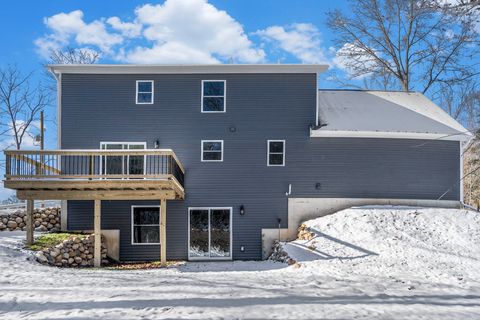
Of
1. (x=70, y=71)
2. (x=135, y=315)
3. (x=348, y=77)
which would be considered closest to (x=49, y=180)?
(x=70, y=71)

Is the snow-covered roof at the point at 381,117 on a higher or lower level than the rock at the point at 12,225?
higher

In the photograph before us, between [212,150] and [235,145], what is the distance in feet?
2.82

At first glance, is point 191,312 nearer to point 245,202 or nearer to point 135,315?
point 135,315

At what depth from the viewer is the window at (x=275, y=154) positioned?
1371 centimetres

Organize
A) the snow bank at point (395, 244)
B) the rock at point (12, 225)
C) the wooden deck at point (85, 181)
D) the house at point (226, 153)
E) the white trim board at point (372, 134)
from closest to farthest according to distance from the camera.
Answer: the snow bank at point (395, 244), the wooden deck at point (85, 181), the rock at point (12, 225), the house at point (226, 153), the white trim board at point (372, 134)

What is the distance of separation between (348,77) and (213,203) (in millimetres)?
14167

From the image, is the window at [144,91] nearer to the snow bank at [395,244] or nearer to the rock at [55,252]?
the rock at [55,252]

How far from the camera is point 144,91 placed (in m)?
13.8

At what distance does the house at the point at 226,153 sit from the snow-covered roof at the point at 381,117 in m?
0.10

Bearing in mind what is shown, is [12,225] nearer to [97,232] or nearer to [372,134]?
[97,232]

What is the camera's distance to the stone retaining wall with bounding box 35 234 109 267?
35.7 feet

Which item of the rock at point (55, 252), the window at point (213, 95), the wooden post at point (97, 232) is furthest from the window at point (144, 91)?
the rock at point (55, 252)

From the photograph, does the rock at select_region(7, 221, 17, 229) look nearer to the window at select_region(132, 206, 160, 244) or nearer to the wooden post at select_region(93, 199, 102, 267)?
the wooden post at select_region(93, 199, 102, 267)

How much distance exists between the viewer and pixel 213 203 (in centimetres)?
1352
